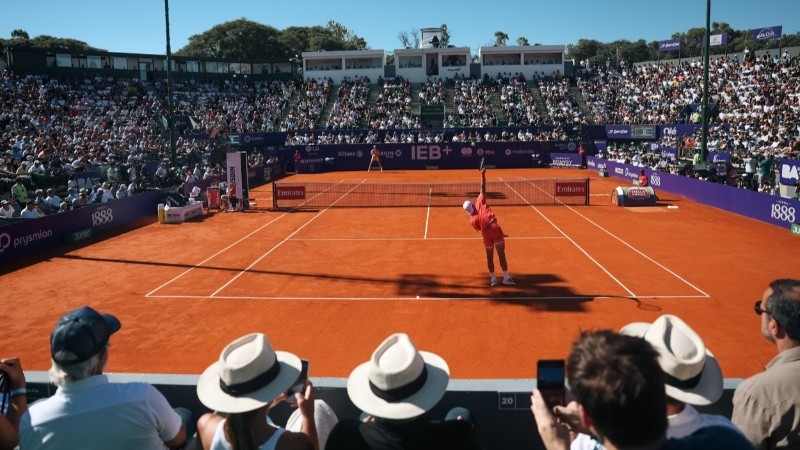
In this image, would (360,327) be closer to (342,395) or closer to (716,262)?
(342,395)

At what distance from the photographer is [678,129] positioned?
45.4m

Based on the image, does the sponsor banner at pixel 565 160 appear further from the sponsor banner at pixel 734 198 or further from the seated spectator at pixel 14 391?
the seated spectator at pixel 14 391

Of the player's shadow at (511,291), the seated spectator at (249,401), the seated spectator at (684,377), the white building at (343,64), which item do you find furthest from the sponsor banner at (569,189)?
the white building at (343,64)

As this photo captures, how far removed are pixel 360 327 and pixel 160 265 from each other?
8.78m

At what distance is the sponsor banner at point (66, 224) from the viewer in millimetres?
18453

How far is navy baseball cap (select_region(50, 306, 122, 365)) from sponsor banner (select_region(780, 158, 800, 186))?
27.7 meters

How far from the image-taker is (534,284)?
14008mm

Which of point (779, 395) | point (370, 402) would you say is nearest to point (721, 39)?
point (779, 395)

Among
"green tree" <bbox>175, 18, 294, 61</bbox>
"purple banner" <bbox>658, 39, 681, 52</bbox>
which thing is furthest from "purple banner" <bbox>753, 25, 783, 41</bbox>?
"green tree" <bbox>175, 18, 294, 61</bbox>

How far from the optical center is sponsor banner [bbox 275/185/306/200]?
28656 mm

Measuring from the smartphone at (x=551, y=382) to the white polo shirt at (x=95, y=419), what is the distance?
2.32 metres

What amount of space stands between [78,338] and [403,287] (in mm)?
10759

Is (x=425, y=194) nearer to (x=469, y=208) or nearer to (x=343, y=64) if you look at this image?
(x=469, y=208)

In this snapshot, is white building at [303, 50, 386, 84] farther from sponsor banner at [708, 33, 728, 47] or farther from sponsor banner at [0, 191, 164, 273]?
sponsor banner at [0, 191, 164, 273]
